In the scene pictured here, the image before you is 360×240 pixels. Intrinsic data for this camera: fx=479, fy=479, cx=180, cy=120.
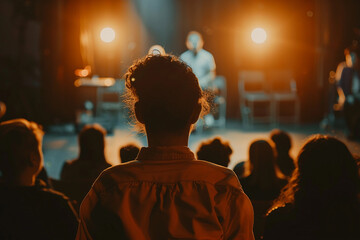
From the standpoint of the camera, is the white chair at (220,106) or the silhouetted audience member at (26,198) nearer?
the silhouetted audience member at (26,198)

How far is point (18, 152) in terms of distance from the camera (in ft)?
5.78

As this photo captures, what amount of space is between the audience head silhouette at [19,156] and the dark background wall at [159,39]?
559 centimetres

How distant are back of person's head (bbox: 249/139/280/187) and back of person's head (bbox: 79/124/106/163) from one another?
36.7 inches

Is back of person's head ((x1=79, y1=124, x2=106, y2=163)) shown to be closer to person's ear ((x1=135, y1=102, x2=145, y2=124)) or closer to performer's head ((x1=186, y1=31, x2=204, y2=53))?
person's ear ((x1=135, y1=102, x2=145, y2=124))

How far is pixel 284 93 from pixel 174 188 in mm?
9190

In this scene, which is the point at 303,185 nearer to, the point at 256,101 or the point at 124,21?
the point at 256,101

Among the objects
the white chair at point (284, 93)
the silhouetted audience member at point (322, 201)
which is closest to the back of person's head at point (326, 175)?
the silhouetted audience member at point (322, 201)

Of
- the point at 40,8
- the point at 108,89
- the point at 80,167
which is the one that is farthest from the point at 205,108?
the point at 108,89

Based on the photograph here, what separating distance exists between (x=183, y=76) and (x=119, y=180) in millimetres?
268

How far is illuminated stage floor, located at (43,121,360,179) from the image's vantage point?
5.71 meters

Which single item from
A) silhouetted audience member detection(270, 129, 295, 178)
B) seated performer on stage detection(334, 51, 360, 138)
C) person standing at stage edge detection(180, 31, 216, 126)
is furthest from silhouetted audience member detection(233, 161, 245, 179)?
person standing at stage edge detection(180, 31, 216, 126)

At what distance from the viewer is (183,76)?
1.07 metres

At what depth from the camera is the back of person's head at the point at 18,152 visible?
69.1 inches

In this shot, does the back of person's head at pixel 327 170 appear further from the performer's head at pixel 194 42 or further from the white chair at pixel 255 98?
the white chair at pixel 255 98
